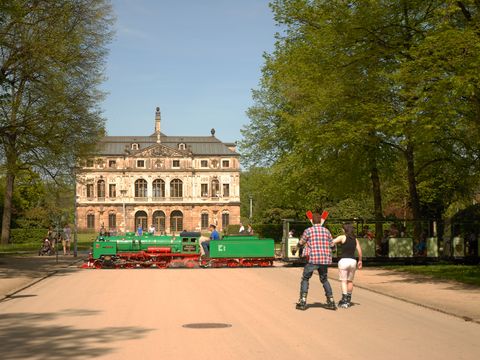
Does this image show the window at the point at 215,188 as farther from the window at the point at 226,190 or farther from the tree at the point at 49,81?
the tree at the point at 49,81

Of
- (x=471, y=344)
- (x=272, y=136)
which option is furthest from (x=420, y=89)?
(x=272, y=136)

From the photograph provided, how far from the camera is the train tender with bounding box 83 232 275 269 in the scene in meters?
33.4

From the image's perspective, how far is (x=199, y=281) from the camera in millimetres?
24250

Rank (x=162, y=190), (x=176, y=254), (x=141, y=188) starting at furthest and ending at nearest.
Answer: (x=162, y=190)
(x=141, y=188)
(x=176, y=254)

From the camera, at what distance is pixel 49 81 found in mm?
34562

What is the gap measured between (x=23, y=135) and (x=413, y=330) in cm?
2542

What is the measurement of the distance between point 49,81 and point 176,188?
95134mm

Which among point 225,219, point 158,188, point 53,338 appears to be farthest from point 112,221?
point 53,338

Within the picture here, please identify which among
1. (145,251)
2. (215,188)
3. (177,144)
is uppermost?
(177,144)

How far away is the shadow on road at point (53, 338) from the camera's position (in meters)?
10.1

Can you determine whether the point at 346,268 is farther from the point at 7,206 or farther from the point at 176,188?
the point at 176,188

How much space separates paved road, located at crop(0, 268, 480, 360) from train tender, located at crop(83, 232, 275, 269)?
12040 mm

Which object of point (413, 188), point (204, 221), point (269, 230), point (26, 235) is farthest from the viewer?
point (204, 221)

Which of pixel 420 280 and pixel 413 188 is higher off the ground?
pixel 413 188
